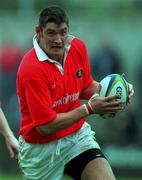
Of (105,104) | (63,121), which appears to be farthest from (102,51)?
(105,104)

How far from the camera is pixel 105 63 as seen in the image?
17109 millimetres

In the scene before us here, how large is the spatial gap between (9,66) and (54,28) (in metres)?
8.59

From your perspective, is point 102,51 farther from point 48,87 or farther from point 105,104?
point 105,104

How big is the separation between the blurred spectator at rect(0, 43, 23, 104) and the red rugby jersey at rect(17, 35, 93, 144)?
7.80m

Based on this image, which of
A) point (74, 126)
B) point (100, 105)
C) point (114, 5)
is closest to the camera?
point (100, 105)

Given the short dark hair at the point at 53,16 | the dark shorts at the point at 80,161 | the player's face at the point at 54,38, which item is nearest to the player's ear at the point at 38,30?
the player's face at the point at 54,38

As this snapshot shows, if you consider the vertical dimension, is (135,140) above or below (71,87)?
below

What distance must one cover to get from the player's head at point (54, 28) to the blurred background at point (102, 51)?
7.56 m

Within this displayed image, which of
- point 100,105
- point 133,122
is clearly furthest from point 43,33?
point 133,122

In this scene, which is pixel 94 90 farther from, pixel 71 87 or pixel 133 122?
pixel 133 122

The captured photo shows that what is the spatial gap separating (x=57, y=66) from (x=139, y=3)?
8994 millimetres

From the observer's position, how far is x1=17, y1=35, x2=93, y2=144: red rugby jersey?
8836 mm

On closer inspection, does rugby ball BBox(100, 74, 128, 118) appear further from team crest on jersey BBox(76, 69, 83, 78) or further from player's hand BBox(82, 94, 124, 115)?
team crest on jersey BBox(76, 69, 83, 78)

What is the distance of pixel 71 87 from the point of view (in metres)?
9.12
